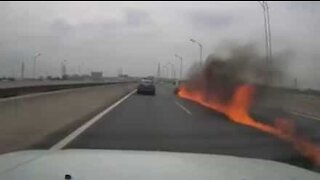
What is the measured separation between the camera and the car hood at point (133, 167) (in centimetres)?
540

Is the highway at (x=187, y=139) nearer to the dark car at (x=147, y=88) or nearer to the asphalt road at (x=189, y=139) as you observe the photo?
the asphalt road at (x=189, y=139)

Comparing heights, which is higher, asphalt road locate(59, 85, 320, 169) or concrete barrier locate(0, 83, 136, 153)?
concrete barrier locate(0, 83, 136, 153)

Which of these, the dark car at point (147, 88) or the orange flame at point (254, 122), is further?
the dark car at point (147, 88)

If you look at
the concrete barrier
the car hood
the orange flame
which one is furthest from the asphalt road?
the car hood

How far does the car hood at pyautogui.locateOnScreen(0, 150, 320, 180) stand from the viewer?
5.40m

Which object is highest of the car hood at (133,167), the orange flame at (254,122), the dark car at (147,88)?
the car hood at (133,167)

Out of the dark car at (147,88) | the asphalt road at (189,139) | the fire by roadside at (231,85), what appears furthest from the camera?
the dark car at (147,88)

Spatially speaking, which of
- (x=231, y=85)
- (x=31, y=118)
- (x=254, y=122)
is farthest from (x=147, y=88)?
(x=31, y=118)

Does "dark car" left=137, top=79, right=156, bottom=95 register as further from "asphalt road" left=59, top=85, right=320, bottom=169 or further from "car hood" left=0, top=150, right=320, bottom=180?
"car hood" left=0, top=150, right=320, bottom=180

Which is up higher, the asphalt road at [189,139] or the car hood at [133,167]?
the car hood at [133,167]

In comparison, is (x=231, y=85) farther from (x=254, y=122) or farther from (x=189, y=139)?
(x=189, y=139)

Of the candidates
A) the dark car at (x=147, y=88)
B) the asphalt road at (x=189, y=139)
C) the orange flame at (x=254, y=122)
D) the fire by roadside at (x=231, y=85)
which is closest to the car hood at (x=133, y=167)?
the asphalt road at (x=189, y=139)

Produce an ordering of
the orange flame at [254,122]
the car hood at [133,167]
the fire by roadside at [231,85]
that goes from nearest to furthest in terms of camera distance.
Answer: the car hood at [133,167] < the orange flame at [254,122] < the fire by roadside at [231,85]

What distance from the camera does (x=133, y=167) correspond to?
585cm
